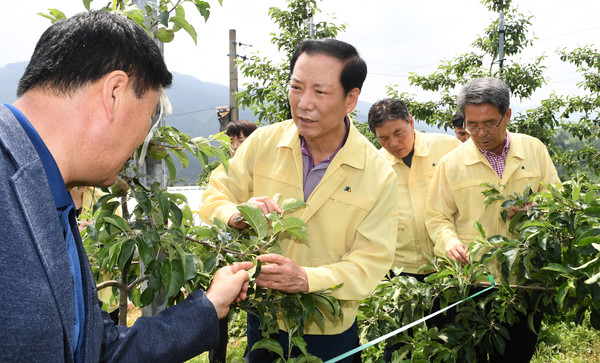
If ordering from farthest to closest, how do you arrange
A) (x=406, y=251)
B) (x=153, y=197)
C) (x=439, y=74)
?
(x=439, y=74)
(x=406, y=251)
(x=153, y=197)

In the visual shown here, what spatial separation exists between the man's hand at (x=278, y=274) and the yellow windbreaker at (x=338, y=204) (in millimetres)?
257

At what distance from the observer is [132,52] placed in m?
0.93

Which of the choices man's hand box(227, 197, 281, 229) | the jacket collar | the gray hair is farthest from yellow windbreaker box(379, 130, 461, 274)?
man's hand box(227, 197, 281, 229)

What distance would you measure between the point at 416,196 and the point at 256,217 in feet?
6.78

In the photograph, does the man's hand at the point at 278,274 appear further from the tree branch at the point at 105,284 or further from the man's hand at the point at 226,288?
the tree branch at the point at 105,284

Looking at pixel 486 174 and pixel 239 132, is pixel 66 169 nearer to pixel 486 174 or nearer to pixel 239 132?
pixel 486 174

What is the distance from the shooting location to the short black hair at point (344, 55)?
1977 mm

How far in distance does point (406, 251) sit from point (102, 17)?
2.71m

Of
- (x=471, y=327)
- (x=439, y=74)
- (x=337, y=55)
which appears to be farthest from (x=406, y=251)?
(x=439, y=74)

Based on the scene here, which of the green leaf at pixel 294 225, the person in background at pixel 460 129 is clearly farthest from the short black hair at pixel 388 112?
the green leaf at pixel 294 225

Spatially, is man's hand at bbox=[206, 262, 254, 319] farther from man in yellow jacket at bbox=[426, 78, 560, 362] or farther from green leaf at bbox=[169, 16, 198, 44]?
man in yellow jacket at bbox=[426, 78, 560, 362]

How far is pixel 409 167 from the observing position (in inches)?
137

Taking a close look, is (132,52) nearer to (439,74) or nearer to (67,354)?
(67,354)

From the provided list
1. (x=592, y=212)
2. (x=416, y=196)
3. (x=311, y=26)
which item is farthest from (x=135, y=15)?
(x=311, y=26)
